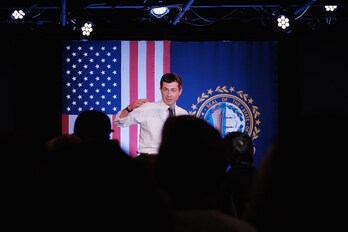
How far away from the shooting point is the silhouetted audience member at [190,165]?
1.34m

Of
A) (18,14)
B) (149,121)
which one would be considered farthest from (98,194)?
(18,14)

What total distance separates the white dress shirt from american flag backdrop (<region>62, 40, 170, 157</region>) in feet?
4.04

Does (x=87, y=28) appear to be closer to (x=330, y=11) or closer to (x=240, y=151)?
(x=330, y=11)

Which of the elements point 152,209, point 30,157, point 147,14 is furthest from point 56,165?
point 147,14

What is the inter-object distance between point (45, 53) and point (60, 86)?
0.53 m

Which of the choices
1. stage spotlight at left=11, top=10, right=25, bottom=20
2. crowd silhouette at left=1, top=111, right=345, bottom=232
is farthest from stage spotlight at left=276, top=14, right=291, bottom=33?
crowd silhouette at left=1, top=111, right=345, bottom=232

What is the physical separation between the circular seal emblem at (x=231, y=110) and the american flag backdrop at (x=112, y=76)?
0.70m

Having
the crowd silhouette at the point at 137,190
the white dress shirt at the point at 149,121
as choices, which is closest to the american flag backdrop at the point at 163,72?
the white dress shirt at the point at 149,121

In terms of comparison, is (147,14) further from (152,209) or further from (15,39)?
(152,209)

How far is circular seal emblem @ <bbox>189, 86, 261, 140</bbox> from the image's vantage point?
22.8ft

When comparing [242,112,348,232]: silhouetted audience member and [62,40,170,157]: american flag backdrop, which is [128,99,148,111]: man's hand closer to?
[62,40,170,157]: american flag backdrop

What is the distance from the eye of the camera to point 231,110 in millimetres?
7020

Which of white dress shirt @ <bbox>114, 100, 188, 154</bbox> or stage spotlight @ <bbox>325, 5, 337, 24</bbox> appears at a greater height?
stage spotlight @ <bbox>325, 5, 337, 24</bbox>

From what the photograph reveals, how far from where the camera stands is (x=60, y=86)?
7000mm
